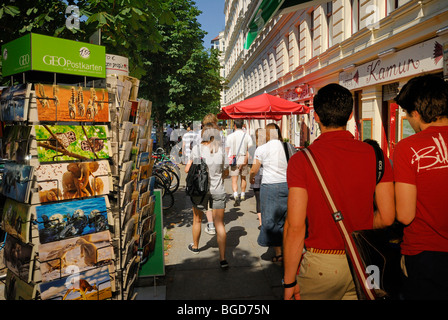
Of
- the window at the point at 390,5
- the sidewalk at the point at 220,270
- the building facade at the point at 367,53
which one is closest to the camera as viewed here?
the sidewalk at the point at 220,270

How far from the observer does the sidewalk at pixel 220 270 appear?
380cm

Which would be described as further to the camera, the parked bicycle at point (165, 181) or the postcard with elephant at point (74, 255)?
the parked bicycle at point (165, 181)

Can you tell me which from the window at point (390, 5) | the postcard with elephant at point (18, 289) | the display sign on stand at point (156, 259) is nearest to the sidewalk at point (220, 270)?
the display sign on stand at point (156, 259)

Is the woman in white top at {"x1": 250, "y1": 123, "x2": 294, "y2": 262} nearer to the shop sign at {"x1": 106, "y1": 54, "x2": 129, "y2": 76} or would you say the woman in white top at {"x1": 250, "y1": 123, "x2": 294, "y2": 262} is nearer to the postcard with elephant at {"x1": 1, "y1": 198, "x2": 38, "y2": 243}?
the shop sign at {"x1": 106, "y1": 54, "x2": 129, "y2": 76}

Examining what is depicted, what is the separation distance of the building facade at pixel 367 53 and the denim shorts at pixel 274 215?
7.30 ft

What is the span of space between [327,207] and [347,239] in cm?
20

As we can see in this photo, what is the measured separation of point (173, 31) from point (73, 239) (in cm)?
2046

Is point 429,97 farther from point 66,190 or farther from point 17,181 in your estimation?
point 17,181

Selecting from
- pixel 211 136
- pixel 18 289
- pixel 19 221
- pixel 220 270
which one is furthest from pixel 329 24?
pixel 18 289

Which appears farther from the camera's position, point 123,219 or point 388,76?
point 388,76

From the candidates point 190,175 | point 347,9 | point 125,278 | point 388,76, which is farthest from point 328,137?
point 347,9

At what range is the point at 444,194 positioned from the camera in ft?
6.12

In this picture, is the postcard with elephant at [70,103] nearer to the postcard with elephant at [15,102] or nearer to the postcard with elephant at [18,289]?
the postcard with elephant at [15,102]
